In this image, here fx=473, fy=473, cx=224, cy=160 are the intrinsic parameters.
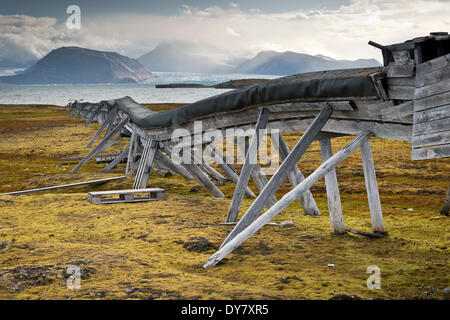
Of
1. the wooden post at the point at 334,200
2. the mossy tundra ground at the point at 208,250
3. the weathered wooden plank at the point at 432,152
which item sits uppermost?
the weathered wooden plank at the point at 432,152

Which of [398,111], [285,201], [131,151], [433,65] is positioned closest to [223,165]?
[285,201]

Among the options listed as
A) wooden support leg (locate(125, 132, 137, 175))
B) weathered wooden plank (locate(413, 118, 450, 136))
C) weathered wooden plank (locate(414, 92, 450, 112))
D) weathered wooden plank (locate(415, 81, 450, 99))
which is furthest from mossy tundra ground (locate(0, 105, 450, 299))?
wooden support leg (locate(125, 132, 137, 175))

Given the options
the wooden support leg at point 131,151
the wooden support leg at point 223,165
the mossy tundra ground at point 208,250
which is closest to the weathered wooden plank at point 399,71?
the mossy tundra ground at point 208,250

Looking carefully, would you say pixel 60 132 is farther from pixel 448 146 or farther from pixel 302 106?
pixel 448 146

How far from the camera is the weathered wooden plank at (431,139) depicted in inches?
203

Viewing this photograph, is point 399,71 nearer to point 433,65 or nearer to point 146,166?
point 433,65

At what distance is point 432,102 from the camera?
5.37 meters

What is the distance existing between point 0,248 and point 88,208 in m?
3.72

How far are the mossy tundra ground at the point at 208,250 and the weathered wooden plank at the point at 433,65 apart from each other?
97.5 inches

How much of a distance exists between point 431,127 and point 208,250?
3674 mm

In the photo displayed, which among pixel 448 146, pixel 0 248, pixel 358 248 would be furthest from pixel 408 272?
pixel 0 248

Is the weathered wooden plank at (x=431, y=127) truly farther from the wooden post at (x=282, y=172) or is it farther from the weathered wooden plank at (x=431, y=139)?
the wooden post at (x=282, y=172)

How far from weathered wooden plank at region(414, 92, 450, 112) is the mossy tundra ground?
81.1 inches

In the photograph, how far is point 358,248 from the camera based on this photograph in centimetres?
729
